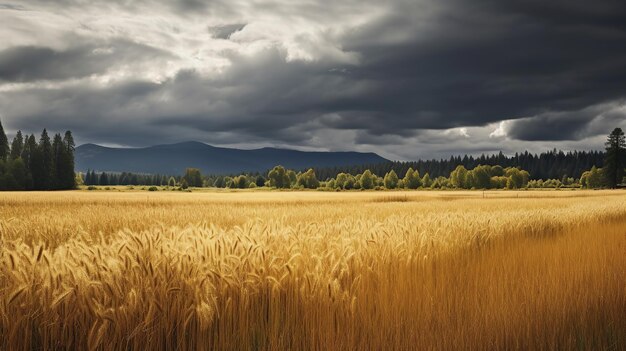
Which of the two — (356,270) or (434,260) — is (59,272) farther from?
(434,260)

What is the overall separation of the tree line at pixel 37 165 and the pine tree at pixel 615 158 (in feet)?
389

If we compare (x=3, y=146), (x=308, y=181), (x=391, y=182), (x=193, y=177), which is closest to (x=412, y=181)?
(x=391, y=182)

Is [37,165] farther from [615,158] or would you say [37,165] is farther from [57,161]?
[615,158]

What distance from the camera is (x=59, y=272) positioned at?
3.02 meters

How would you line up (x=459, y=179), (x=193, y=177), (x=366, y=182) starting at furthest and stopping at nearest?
(x=193, y=177) → (x=366, y=182) → (x=459, y=179)

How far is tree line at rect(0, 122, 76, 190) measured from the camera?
8962 centimetres

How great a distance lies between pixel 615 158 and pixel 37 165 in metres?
124

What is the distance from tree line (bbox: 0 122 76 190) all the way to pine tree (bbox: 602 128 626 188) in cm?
11843

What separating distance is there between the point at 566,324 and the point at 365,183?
153 metres

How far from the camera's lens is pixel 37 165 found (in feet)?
313

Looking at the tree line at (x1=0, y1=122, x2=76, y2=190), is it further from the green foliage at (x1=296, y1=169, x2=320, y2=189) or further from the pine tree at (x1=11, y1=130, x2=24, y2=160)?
the green foliage at (x1=296, y1=169, x2=320, y2=189)

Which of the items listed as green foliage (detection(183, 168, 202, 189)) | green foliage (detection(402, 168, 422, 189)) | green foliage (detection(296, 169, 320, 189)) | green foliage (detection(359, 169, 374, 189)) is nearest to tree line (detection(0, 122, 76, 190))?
green foliage (detection(183, 168, 202, 189))

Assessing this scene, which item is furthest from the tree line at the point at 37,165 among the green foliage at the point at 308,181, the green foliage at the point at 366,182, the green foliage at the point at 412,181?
the green foliage at the point at 412,181

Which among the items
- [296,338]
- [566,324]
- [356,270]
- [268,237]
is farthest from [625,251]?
[296,338]
